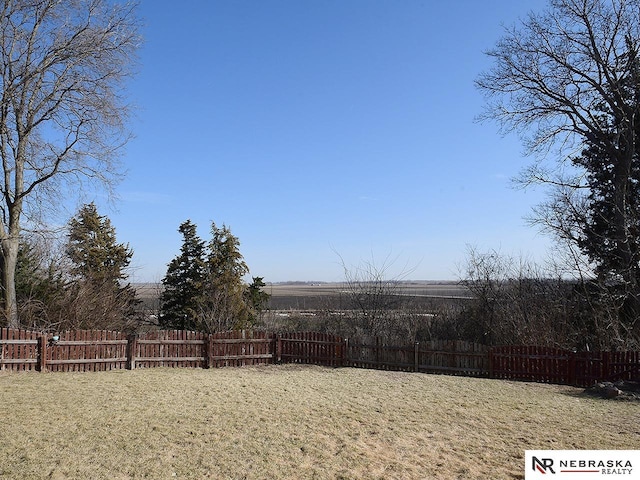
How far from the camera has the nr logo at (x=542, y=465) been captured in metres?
5.87

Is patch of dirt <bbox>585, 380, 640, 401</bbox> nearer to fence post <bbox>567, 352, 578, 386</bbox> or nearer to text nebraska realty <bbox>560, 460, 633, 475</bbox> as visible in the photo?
fence post <bbox>567, 352, 578, 386</bbox>

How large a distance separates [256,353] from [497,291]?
512 inches

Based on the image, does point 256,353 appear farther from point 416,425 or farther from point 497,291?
point 497,291

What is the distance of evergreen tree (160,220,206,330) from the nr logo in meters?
24.5

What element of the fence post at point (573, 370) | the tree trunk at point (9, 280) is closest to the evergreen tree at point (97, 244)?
the tree trunk at point (9, 280)

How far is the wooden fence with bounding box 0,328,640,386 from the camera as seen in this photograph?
12562 mm

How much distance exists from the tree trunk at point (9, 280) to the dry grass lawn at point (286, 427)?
11.8 ft

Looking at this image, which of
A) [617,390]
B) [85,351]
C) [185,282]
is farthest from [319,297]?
[617,390]

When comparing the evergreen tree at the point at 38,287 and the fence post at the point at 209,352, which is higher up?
the evergreen tree at the point at 38,287

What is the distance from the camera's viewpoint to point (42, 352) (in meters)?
12.7

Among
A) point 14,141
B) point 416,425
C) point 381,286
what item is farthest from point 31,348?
point 381,286

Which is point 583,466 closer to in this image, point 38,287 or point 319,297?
point 38,287

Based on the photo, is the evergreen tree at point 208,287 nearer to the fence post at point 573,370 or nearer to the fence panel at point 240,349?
the fence panel at point 240,349

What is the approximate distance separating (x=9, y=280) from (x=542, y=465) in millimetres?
16256
